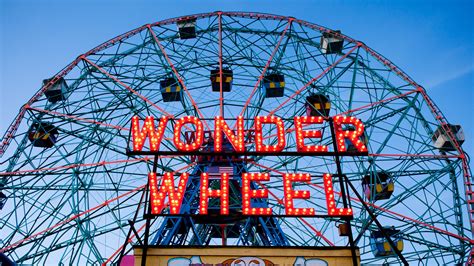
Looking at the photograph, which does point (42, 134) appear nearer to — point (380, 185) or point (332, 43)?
point (332, 43)

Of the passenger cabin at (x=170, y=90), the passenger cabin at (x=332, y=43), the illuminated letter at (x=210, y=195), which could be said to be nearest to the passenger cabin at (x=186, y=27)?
the passenger cabin at (x=170, y=90)

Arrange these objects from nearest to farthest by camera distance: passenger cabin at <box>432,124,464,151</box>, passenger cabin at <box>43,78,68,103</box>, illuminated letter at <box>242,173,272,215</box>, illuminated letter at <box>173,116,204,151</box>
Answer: illuminated letter at <box>242,173,272,215</box> → illuminated letter at <box>173,116,204,151</box> → passenger cabin at <box>432,124,464,151</box> → passenger cabin at <box>43,78,68,103</box>

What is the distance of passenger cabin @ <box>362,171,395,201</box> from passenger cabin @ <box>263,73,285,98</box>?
5865mm

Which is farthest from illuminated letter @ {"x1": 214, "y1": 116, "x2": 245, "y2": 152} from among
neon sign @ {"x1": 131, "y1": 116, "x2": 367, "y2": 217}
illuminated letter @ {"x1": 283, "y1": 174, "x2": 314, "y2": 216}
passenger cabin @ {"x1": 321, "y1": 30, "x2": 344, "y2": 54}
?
passenger cabin @ {"x1": 321, "y1": 30, "x2": 344, "y2": 54}

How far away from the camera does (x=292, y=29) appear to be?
1024 inches

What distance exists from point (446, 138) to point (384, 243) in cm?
567

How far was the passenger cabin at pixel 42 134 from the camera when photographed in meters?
24.2

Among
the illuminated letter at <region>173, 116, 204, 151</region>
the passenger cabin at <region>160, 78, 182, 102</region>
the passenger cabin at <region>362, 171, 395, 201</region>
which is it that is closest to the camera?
the illuminated letter at <region>173, 116, 204, 151</region>

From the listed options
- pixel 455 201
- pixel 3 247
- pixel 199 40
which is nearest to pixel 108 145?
pixel 3 247

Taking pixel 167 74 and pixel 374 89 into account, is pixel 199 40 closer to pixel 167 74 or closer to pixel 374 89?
pixel 167 74

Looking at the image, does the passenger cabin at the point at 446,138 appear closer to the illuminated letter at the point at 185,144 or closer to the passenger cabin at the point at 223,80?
the passenger cabin at the point at 223,80

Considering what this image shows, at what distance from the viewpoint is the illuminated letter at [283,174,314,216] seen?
538 inches

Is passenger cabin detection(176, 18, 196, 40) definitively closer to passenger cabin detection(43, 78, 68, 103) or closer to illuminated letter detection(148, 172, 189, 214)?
passenger cabin detection(43, 78, 68, 103)

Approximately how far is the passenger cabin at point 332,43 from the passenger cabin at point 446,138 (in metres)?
6.47
